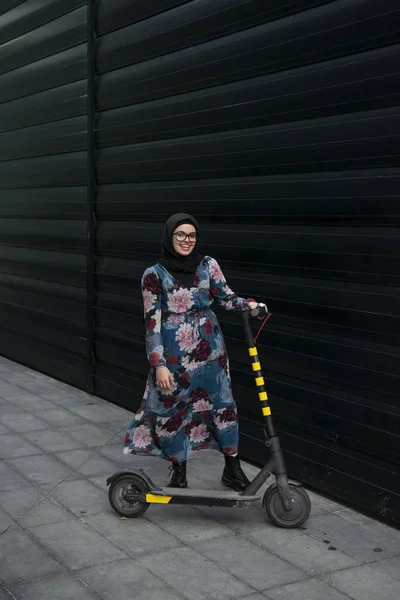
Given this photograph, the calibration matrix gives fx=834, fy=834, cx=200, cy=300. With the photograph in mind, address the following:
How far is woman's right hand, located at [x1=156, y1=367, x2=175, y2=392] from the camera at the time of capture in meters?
4.53

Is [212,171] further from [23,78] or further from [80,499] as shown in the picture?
[23,78]

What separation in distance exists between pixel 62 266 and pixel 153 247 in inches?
71.4

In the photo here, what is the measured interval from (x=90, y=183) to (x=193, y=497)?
3939 millimetres

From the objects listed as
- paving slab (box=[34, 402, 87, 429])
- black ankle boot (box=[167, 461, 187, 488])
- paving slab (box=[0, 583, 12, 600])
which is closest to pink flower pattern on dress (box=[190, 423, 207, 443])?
black ankle boot (box=[167, 461, 187, 488])

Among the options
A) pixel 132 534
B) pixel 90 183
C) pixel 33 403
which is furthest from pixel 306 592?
pixel 90 183

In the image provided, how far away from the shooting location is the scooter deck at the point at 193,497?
4.46m

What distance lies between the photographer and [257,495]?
14.8ft

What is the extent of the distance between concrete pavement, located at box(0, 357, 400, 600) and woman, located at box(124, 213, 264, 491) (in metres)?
0.42

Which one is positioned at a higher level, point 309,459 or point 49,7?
point 49,7

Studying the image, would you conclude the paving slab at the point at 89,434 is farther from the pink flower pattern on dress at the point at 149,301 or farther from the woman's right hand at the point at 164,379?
the pink flower pattern on dress at the point at 149,301

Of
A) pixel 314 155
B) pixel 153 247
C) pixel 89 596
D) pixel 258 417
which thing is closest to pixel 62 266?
pixel 153 247

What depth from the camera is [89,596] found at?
3.68 metres

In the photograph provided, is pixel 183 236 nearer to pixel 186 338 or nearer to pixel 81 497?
pixel 186 338

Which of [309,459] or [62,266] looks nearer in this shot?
[309,459]
